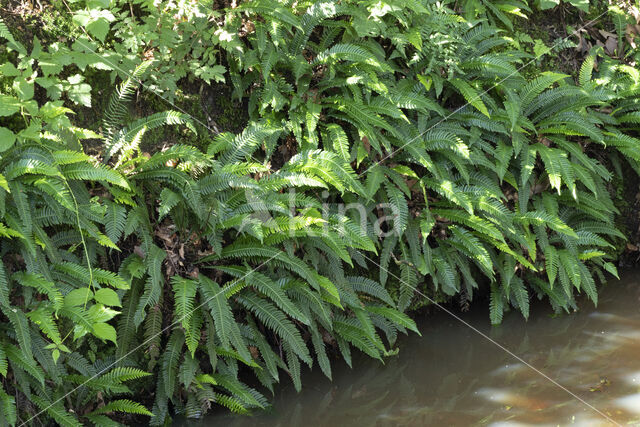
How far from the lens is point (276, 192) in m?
4.80

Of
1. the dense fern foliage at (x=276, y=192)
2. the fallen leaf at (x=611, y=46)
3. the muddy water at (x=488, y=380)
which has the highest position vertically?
the fallen leaf at (x=611, y=46)

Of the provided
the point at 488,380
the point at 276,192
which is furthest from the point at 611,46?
the point at 276,192

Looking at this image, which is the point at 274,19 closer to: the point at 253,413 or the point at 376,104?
the point at 376,104

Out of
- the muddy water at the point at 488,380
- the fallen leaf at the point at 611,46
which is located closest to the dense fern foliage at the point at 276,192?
the fallen leaf at the point at 611,46

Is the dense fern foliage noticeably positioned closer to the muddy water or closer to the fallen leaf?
the fallen leaf

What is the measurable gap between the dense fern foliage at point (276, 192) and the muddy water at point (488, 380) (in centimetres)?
20

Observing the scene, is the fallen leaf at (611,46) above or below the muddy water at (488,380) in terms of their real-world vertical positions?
above

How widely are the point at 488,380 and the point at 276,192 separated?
1.94m

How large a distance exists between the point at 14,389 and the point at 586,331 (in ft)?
13.3

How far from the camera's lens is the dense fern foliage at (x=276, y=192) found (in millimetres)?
4051

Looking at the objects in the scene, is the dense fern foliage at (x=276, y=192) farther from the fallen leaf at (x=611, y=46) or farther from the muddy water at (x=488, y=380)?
the muddy water at (x=488, y=380)

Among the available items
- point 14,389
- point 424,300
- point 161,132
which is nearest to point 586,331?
point 424,300

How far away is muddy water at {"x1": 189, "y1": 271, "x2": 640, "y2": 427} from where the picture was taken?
4.20 meters

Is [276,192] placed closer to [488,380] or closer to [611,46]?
[488,380]
